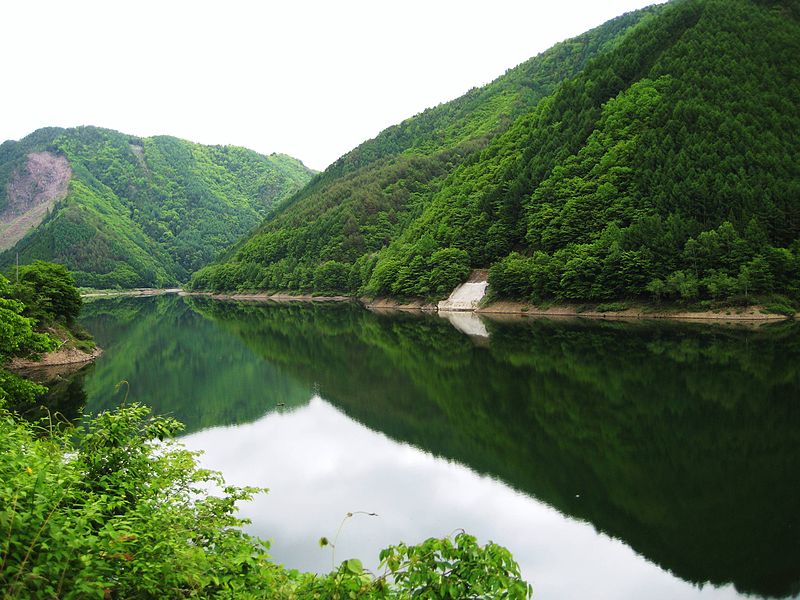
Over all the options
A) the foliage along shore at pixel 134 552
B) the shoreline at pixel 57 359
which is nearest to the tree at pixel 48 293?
the shoreline at pixel 57 359

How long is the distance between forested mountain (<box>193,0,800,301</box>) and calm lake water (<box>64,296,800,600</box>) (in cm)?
2470

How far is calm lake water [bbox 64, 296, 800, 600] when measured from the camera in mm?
15570

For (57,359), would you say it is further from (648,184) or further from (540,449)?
(648,184)

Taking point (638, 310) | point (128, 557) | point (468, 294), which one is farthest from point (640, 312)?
point (128, 557)

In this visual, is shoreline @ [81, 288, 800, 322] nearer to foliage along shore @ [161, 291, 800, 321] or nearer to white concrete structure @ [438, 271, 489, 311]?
foliage along shore @ [161, 291, 800, 321]

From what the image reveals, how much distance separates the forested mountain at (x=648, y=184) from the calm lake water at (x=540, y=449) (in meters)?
24.7

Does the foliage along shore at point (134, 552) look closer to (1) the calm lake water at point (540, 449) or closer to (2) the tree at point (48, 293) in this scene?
(1) the calm lake water at point (540, 449)

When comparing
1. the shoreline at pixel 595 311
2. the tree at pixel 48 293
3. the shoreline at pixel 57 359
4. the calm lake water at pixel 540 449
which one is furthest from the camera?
the shoreline at pixel 595 311

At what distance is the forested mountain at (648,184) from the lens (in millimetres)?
78875

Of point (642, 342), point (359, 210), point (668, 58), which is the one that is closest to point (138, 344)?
point (642, 342)

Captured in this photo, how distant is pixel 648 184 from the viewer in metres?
92.3

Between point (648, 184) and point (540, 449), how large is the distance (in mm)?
78835

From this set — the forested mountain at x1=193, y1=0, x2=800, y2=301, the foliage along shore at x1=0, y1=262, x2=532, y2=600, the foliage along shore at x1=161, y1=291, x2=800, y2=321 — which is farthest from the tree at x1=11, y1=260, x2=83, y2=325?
the foliage along shore at x1=161, y1=291, x2=800, y2=321

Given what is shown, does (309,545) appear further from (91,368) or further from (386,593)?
(91,368)
